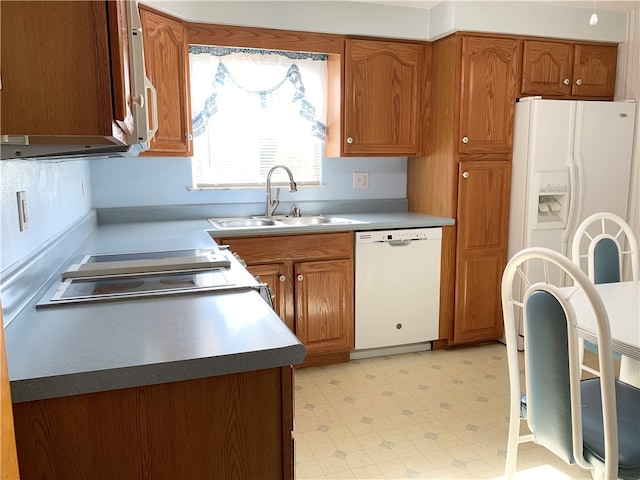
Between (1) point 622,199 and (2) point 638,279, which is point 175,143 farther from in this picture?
(1) point 622,199

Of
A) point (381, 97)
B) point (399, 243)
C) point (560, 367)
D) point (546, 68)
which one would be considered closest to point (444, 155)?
point (381, 97)

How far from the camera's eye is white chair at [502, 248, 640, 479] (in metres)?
1.39

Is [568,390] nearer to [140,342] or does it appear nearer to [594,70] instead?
[140,342]

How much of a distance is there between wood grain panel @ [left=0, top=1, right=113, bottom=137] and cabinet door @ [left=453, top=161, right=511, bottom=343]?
2736mm

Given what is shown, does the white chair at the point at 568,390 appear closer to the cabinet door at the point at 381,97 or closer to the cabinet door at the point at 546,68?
the cabinet door at the point at 381,97

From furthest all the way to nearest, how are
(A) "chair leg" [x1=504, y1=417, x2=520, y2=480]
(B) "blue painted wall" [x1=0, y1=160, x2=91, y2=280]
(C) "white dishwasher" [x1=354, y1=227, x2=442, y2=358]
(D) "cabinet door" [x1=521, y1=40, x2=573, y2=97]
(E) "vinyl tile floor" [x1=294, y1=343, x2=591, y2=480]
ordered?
1. (D) "cabinet door" [x1=521, y1=40, x2=573, y2=97]
2. (C) "white dishwasher" [x1=354, y1=227, x2=442, y2=358]
3. (E) "vinyl tile floor" [x1=294, y1=343, x2=591, y2=480]
4. (A) "chair leg" [x1=504, y1=417, x2=520, y2=480]
5. (B) "blue painted wall" [x1=0, y1=160, x2=91, y2=280]

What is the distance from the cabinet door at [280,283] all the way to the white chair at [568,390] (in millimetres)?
1564

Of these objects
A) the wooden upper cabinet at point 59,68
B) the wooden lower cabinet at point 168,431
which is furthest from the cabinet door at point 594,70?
the wooden upper cabinet at point 59,68

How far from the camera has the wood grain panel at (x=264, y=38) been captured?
298cm

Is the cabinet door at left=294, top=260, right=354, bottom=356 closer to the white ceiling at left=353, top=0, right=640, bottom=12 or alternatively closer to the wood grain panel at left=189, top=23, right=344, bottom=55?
the wood grain panel at left=189, top=23, right=344, bottom=55

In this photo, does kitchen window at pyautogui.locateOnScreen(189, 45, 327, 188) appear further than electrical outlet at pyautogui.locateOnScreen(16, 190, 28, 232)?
Yes

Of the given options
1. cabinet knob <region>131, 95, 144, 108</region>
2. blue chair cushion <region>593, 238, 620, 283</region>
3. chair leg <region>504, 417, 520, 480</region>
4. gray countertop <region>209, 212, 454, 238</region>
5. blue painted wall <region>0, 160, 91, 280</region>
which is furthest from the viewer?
gray countertop <region>209, 212, 454, 238</region>

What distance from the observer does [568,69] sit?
11.3 ft

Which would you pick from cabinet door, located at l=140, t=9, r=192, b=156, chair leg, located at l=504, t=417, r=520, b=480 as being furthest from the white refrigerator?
cabinet door, located at l=140, t=9, r=192, b=156
